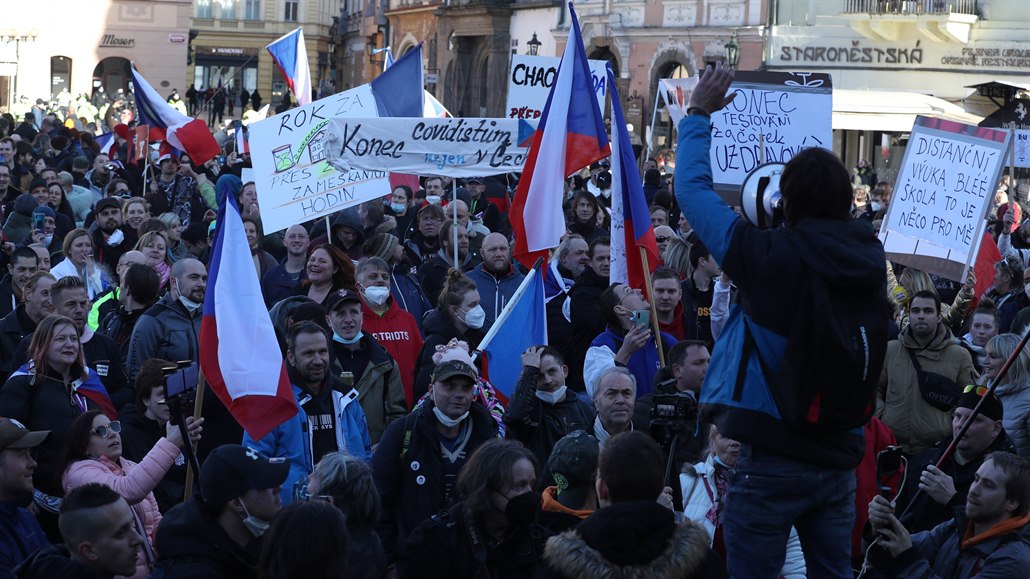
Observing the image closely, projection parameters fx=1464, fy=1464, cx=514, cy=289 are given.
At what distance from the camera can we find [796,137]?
34.3ft

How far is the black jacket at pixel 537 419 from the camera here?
6.96 meters

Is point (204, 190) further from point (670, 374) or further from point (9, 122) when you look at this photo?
point (670, 374)

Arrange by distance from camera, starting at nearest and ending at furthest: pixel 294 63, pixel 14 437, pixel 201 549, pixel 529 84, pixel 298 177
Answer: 1. pixel 201 549
2. pixel 14 437
3. pixel 298 177
4. pixel 529 84
5. pixel 294 63

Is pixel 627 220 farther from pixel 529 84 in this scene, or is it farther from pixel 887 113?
pixel 887 113

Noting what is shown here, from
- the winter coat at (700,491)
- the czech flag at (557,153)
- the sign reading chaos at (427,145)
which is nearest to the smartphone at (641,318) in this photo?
the czech flag at (557,153)

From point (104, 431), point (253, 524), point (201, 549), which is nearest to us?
point (201, 549)

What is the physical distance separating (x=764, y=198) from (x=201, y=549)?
2.16 metres

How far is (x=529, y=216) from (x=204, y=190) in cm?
930

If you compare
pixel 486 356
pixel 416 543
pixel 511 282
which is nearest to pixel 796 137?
pixel 511 282

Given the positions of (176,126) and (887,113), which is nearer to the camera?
(176,126)

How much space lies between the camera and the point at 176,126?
18500mm

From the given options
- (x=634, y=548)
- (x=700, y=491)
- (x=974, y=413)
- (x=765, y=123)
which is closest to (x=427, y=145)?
(x=765, y=123)

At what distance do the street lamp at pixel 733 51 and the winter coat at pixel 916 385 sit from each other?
83.7 ft

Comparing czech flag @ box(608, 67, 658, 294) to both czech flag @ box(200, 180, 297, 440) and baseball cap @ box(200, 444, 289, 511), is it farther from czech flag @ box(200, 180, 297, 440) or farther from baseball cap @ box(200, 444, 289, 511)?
baseball cap @ box(200, 444, 289, 511)
